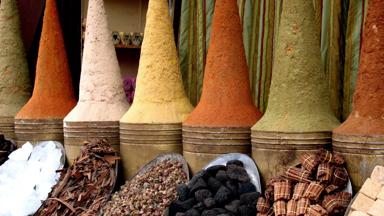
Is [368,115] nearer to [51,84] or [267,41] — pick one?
[267,41]

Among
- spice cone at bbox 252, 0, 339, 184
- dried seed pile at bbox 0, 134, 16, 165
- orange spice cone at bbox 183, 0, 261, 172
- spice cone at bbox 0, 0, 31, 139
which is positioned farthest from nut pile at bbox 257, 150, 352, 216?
spice cone at bbox 0, 0, 31, 139

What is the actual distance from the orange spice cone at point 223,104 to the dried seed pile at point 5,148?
64.5 inches

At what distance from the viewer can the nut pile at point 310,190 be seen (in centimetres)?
281

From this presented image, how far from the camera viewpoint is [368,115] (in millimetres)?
3002

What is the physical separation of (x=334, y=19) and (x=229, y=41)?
64cm

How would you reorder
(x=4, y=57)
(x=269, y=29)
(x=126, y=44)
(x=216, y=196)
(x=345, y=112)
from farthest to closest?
(x=126, y=44) < (x=4, y=57) < (x=269, y=29) < (x=345, y=112) < (x=216, y=196)

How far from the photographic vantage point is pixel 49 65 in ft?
15.7

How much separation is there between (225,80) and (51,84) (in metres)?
1.58

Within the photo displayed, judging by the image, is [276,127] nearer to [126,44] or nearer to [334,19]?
[334,19]

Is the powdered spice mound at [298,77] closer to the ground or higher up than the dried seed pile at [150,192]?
higher up

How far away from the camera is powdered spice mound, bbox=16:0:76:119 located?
187 inches

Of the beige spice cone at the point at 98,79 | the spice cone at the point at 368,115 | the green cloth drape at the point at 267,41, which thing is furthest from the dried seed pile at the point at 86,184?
the spice cone at the point at 368,115

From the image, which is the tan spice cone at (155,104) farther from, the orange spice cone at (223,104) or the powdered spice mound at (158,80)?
the orange spice cone at (223,104)

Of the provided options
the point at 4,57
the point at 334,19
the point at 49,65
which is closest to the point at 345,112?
the point at 334,19
